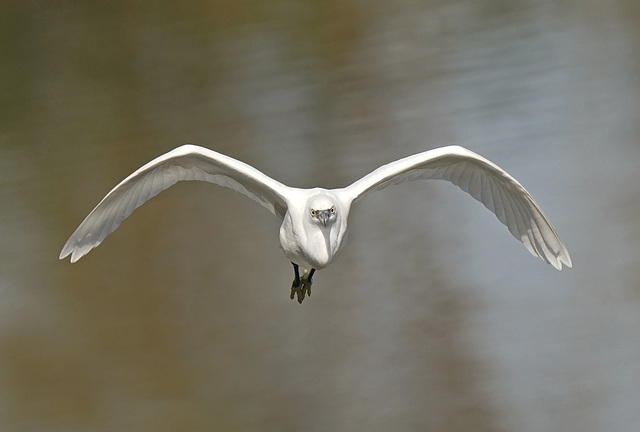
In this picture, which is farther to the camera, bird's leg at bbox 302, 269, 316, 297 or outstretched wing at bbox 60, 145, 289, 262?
bird's leg at bbox 302, 269, 316, 297

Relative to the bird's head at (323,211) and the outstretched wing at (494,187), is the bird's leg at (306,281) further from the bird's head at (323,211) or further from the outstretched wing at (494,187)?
the bird's head at (323,211)

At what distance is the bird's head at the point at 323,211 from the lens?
2.41m

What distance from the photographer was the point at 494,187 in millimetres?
2953

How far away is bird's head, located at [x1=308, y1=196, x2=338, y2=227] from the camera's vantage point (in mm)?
2412

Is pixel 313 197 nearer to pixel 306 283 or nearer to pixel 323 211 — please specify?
pixel 323 211

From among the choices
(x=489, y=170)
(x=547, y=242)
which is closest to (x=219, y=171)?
(x=489, y=170)

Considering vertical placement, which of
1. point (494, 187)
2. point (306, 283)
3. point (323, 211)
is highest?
point (494, 187)

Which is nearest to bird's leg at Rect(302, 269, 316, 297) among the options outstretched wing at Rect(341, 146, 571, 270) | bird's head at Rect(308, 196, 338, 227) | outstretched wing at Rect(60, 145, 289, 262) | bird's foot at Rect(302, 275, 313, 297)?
bird's foot at Rect(302, 275, 313, 297)

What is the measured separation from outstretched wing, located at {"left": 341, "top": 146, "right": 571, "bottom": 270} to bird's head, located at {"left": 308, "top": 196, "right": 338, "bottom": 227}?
286mm

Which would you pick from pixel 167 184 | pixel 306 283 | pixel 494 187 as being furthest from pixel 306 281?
pixel 494 187

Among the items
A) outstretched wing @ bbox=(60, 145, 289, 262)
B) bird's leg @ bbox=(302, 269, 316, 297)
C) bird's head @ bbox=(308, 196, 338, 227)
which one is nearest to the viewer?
bird's head @ bbox=(308, 196, 338, 227)

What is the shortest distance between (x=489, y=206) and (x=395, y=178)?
39 centimetres

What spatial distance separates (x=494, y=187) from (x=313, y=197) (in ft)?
2.42

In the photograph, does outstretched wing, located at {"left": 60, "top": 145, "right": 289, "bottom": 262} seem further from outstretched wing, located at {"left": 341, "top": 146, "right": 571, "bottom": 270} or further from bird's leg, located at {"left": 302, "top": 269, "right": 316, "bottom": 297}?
outstretched wing, located at {"left": 341, "top": 146, "right": 571, "bottom": 270}
